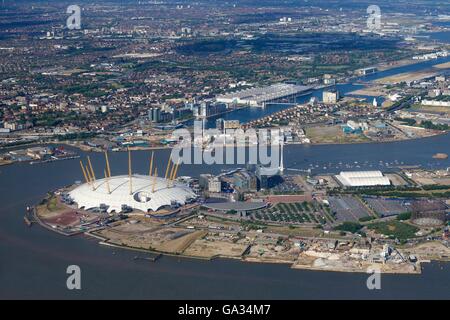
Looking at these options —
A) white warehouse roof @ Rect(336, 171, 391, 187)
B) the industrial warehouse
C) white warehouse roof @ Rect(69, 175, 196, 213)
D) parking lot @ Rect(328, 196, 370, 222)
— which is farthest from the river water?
the industrial warehouse

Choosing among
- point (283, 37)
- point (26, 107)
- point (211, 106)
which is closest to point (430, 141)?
point (211, 106)

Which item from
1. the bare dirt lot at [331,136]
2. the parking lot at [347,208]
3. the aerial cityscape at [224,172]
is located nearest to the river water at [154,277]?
the aerial cityscape at [224,172]

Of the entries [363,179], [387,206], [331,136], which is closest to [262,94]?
[331,136]

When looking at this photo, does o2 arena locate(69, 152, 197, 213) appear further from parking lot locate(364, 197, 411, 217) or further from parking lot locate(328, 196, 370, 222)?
parking lot locate(364, 197, 411, 217)

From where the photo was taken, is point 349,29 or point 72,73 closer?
point 72,73

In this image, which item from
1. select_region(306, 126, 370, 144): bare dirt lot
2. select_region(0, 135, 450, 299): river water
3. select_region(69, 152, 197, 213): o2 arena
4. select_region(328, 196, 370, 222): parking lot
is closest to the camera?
select_region(0, 135, 450, 299): river water

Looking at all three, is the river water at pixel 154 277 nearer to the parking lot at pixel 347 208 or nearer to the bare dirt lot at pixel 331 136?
the parking lot at pixel 347 208

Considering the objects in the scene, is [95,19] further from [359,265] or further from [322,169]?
[359,265]
